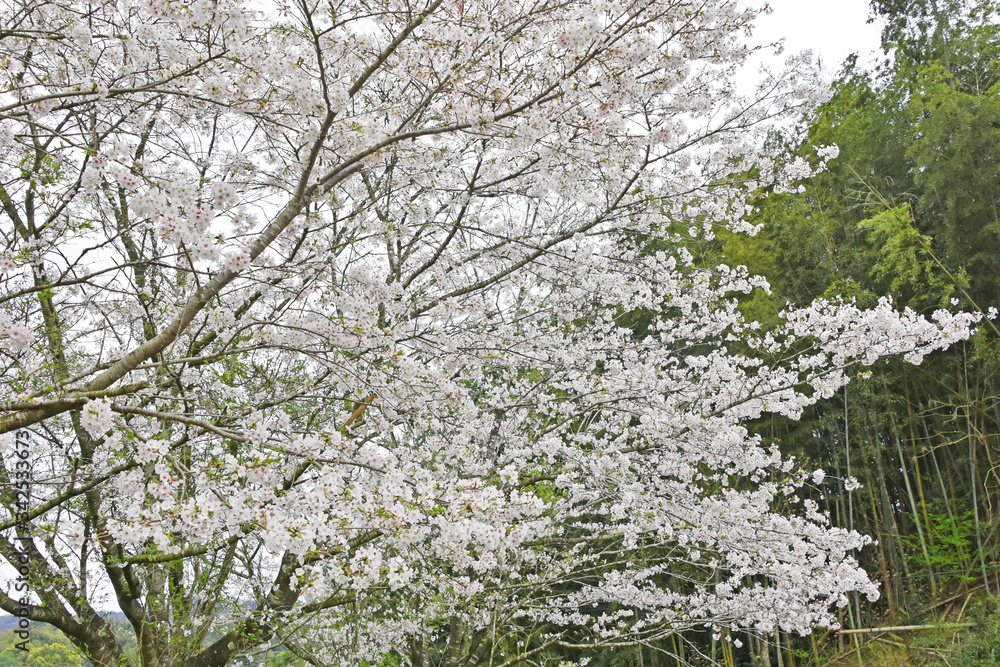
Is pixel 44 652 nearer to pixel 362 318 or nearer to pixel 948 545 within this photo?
pixel 362 318

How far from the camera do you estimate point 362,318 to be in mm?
2730

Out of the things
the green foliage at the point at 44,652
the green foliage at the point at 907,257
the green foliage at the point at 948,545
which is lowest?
the green foliage at the point at 44,652

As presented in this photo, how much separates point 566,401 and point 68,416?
316cm

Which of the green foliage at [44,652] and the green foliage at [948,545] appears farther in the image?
the green foliage at [948,545]

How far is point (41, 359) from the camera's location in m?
3.01

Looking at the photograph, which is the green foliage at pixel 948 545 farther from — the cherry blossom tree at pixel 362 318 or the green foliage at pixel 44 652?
the green foliage at pixel 44 652

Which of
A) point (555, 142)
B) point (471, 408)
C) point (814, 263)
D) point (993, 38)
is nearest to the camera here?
point (555, 142)

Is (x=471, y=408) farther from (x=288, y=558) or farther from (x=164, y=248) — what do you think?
(x=164, y=248)

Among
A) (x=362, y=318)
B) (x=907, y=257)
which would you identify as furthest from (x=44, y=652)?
(x=907, y=257)

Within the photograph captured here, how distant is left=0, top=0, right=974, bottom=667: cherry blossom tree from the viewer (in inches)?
88.6

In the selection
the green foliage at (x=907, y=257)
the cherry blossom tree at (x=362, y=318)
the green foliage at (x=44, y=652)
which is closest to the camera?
the cherry blossom tree at (x=362, y=318)

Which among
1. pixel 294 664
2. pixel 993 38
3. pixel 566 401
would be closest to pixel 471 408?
pixel 566 401

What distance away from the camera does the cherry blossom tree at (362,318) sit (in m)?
2.25

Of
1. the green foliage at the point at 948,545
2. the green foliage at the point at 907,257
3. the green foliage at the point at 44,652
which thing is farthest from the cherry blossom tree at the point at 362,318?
the green foliage at the point at 948,545
